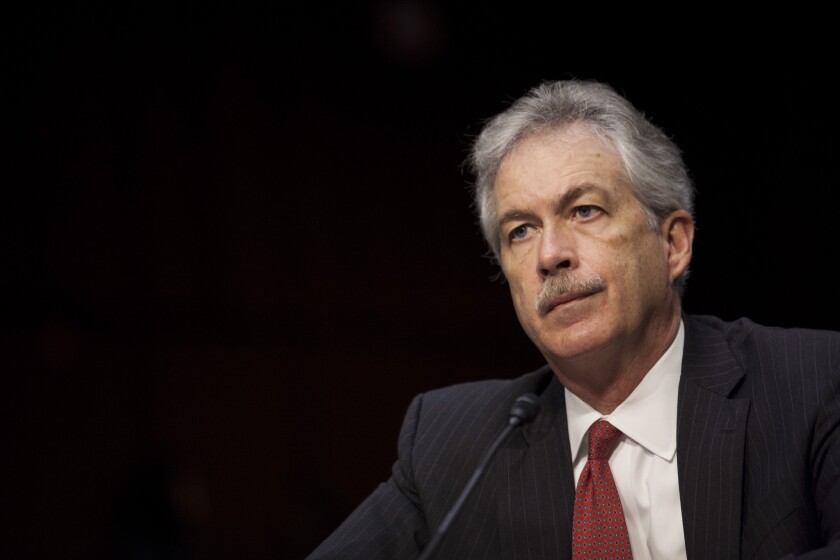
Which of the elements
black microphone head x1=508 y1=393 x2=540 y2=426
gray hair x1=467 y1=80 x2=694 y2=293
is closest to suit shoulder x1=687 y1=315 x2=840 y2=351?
gray hair x1=467 y1=80 x2=694 y2=293

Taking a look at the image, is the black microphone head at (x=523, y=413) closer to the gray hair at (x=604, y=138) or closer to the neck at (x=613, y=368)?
the neck at (x=613, y=368)

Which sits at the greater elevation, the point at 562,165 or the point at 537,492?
the point at 562,165

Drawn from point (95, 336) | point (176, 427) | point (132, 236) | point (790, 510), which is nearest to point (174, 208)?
point (132, 236)

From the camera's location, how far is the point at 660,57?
4156 millimetres

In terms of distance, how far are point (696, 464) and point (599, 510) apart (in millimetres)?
211

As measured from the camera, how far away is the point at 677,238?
205cm

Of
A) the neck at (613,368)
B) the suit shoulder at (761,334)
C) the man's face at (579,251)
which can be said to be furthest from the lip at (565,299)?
the suit shoulder at (761,334)

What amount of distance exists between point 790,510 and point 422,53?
335 centimetres

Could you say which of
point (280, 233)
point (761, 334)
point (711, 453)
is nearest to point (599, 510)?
point (711, 453)

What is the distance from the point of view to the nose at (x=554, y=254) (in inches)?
73.4

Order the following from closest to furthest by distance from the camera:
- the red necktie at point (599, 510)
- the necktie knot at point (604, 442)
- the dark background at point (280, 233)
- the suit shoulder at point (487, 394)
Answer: the red necktie at point (599, 510) → the necktie knot at point (604, 442) → the suit shoulder at point (487, 394) → the dark background at point (280, 233)

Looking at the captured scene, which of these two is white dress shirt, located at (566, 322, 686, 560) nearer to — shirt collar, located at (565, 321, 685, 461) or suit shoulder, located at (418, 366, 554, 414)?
shirt collar, located at (565, 321, 685, 461)

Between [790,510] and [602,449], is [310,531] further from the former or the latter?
[790,510]

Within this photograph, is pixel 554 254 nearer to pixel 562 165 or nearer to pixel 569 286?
pixel 569 286
